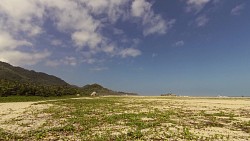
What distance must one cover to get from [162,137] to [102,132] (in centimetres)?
496

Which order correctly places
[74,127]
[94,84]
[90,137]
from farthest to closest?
[94,84]
[74,127]
[90,137]

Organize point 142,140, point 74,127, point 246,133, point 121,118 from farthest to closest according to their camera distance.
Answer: point 121,118, point 74,127, point 246,133, point 142,140

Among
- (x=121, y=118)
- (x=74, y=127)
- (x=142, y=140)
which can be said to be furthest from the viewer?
(x=121, y=118)

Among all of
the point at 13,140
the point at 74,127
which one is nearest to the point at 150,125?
the point at 74,127

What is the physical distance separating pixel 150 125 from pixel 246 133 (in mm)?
7973

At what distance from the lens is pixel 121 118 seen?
102 feet

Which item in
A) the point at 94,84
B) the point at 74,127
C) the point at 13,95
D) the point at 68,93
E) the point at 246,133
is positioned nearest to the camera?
the point at 246,133

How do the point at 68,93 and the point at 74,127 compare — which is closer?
the point at 74,127

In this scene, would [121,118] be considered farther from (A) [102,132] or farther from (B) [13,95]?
(B) [13,95]

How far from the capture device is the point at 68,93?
10962cm

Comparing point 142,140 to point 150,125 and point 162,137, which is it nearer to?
point 162,137

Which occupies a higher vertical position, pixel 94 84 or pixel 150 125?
pixel 94 84

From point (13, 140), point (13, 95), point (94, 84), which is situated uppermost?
point (94, 84)

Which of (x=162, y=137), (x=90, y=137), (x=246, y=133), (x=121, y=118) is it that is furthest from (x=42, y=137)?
(x=246, y=133)
